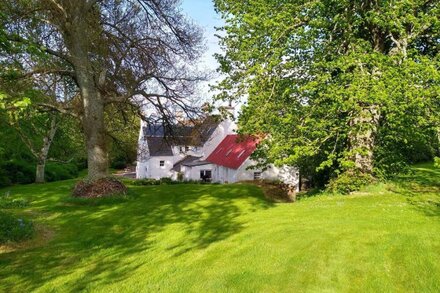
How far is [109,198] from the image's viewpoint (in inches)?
670

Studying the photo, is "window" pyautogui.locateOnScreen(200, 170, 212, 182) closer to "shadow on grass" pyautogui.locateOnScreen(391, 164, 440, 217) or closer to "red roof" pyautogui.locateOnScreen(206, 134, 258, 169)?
"red roof" pyautogui.locateOnScreen(206, 134, 258, 169)

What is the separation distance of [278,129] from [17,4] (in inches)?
538

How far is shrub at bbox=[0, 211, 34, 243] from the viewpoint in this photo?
10.0 meters

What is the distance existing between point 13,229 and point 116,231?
2.82 metres

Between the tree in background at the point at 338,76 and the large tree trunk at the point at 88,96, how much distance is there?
6.52 metres

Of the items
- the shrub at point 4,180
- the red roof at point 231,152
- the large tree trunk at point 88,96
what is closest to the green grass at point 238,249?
the large tree trunk at point 88,96

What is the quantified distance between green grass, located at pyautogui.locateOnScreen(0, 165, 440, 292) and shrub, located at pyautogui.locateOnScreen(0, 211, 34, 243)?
1.15 feet

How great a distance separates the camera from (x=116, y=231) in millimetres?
11531

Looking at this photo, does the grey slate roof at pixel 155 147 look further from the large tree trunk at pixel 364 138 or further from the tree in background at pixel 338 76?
the large tree trunk at pixel 364 138

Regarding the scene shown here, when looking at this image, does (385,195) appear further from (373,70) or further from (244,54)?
(244,54)

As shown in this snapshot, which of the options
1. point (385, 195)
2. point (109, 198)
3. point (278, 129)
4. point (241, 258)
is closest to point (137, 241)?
point (241, 258)

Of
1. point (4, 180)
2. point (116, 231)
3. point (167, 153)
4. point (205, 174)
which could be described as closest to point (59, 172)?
point (4, 180)

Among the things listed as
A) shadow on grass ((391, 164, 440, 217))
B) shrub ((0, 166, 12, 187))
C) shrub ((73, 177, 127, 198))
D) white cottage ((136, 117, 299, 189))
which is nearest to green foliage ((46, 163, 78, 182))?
shrub ((0, 166, 12, 187))

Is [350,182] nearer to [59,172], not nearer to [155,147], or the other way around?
[59,172]
